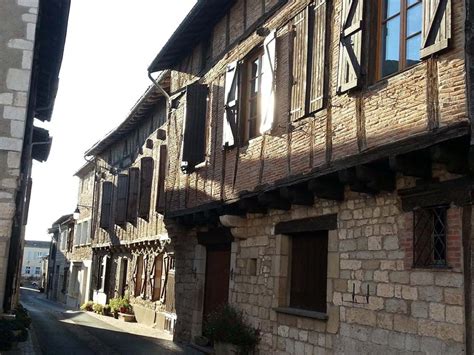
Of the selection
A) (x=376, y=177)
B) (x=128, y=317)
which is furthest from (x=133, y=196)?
(x=376, y=177)

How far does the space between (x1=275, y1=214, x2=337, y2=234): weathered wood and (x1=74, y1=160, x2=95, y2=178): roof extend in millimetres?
18089

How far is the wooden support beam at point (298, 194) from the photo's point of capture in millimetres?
7754

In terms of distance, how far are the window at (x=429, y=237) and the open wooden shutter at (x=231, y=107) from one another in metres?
4.45

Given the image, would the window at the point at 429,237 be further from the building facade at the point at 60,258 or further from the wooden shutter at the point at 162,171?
the building facade at the point at 60,258

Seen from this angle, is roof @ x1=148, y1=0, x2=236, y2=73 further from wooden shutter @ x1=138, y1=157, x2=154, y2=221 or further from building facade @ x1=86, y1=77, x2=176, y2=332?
wooden shutter @ x1=138, y1=157, x2=154, y2=221

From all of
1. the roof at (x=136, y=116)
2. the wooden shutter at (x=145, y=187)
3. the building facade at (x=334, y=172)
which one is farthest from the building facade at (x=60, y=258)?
the building facade at (x=334, y=172)

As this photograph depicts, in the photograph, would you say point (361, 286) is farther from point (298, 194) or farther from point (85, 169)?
point (85, 169)

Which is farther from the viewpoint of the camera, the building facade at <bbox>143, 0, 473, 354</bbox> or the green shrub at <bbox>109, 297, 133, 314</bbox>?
the green shrub at <bbox>109, 297, 133, 314</bbox>

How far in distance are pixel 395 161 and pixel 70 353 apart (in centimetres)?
771

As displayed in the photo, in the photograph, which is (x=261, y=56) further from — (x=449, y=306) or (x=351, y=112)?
(x=449, y=306)

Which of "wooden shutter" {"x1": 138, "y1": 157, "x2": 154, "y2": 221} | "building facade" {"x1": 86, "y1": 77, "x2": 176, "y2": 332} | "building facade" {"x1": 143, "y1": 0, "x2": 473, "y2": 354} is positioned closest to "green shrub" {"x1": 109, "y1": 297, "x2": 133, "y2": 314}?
"building facade" {"x1": 86, "y1": 77, "x2": 176, "y2": 332}

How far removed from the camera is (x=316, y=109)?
7.47 m

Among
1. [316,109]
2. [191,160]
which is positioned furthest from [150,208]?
[316,109]

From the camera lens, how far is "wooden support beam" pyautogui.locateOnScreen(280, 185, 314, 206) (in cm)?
775
